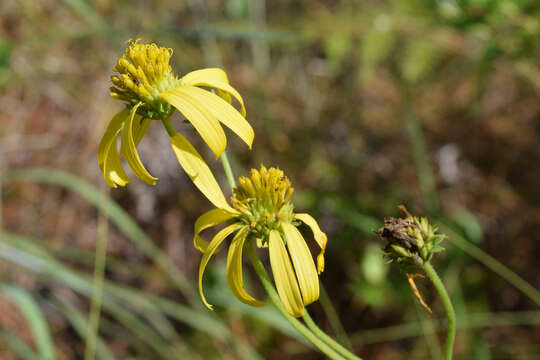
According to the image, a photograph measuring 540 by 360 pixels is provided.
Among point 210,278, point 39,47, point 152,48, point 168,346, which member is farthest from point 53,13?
point 152,48

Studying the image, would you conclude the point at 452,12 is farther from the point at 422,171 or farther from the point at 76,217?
the point at 76,217

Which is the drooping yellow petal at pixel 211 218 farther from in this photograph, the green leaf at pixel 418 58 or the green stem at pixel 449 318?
the green leaf at pixel 418 58

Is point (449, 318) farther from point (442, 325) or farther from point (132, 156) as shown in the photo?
point (442, 325)

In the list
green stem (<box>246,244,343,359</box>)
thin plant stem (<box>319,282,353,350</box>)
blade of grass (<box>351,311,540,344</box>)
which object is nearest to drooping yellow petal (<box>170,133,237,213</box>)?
green stem (<box>246,244,343,359</box>)

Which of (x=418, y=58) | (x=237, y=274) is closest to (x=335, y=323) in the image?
(x=237, y=274)

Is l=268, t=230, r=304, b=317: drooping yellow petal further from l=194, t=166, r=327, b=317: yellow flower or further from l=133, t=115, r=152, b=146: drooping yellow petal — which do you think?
l=133, t=115, r=152, b=146: drooping yellow petal

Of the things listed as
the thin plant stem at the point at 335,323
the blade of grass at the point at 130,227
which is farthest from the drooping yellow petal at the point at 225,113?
the blade of grass at the point at 130,227
